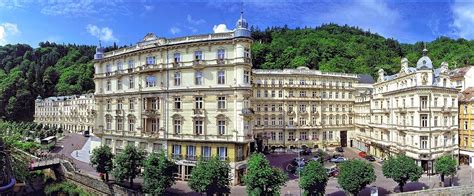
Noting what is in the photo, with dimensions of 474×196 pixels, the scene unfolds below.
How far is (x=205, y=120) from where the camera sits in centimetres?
3794

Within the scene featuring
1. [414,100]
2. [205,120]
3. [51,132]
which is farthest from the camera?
[51,132]

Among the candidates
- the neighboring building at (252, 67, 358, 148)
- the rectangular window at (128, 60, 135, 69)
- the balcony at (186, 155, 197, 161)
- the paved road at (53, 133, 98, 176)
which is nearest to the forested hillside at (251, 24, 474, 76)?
the neighboring building at (252, 67, 358, 148)

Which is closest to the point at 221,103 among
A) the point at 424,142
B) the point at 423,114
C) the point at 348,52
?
the point at 423,114

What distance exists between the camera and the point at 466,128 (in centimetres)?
4828

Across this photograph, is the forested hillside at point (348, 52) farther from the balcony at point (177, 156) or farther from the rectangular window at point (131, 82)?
the balcony at point (177, 156)

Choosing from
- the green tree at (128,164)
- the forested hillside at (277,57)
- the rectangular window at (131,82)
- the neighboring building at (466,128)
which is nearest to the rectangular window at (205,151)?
the green tree at (128,164)

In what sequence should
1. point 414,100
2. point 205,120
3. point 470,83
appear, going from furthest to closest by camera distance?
point 470,83 < point 414,100 < point 205,120

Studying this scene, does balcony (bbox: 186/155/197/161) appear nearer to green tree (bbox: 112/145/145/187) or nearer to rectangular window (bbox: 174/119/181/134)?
rectangular window (bbox: 174/119/181/134)

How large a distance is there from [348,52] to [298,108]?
4855 cm

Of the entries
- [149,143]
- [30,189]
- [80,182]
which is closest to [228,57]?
[149,143]

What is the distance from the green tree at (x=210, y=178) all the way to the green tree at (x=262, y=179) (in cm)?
220

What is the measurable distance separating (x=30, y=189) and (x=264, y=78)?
135ft

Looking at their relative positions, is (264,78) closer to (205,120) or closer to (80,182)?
(205,120)

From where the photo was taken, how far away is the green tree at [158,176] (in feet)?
103
